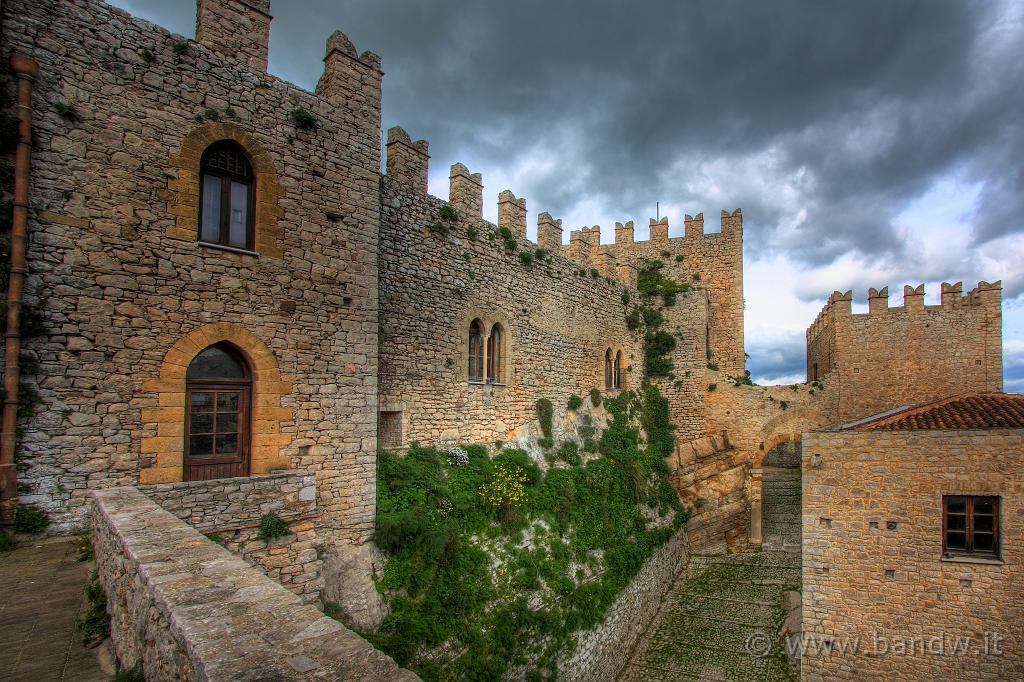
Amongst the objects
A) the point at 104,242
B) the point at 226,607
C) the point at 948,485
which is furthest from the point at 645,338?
the point at 226,607

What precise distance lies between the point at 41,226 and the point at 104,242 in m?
0.60

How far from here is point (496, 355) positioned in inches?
605

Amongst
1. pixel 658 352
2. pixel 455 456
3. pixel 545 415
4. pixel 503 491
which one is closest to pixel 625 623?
pixel 503 491

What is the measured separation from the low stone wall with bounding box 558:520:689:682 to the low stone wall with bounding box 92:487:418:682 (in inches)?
375

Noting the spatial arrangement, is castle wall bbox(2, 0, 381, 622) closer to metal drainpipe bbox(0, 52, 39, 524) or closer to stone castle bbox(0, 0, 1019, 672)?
stone castle bbox(0, 0, 1019, 672)

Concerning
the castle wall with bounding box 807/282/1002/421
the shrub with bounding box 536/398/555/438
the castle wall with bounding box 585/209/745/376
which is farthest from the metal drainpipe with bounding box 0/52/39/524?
the castle wall with bounding box 807/282/1002/421

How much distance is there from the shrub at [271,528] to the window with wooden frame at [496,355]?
7.90 m

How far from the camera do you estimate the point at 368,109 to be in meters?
9.52

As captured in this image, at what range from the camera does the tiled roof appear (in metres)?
10.6

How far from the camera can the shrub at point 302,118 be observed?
8.55 meters

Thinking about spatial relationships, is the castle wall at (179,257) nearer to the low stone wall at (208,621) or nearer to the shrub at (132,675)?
the low stone wall at (208,621)

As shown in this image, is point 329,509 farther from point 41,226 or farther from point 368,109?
point 368,109

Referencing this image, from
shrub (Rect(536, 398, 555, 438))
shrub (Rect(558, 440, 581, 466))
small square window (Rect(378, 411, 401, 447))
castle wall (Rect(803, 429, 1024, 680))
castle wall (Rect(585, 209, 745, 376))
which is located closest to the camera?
castle wall (Rect(803, 429, 1024, 680))

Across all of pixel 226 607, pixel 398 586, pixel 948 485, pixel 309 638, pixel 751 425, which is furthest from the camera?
pixel 751 425
